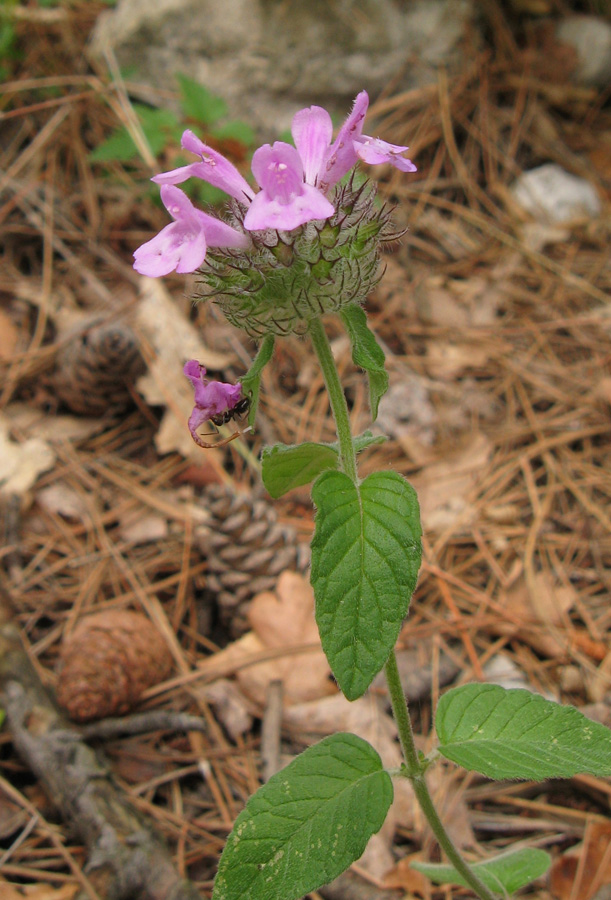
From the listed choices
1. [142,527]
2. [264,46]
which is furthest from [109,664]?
[264,46]

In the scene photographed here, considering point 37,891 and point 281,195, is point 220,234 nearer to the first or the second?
point 281,195

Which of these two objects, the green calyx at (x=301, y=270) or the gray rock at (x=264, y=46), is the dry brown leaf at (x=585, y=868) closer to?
the green calyx at (x=301, y=270)

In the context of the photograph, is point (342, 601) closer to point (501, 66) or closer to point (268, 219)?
point (268, 219)

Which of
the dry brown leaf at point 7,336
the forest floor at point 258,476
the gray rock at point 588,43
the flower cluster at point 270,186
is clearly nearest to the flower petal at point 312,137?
the flower cluster at point 270,186

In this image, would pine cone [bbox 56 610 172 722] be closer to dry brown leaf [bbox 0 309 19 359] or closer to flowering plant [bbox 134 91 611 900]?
flowering plant [bbox 134 91 611 900]

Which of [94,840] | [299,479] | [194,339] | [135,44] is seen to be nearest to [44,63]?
[135,44]
